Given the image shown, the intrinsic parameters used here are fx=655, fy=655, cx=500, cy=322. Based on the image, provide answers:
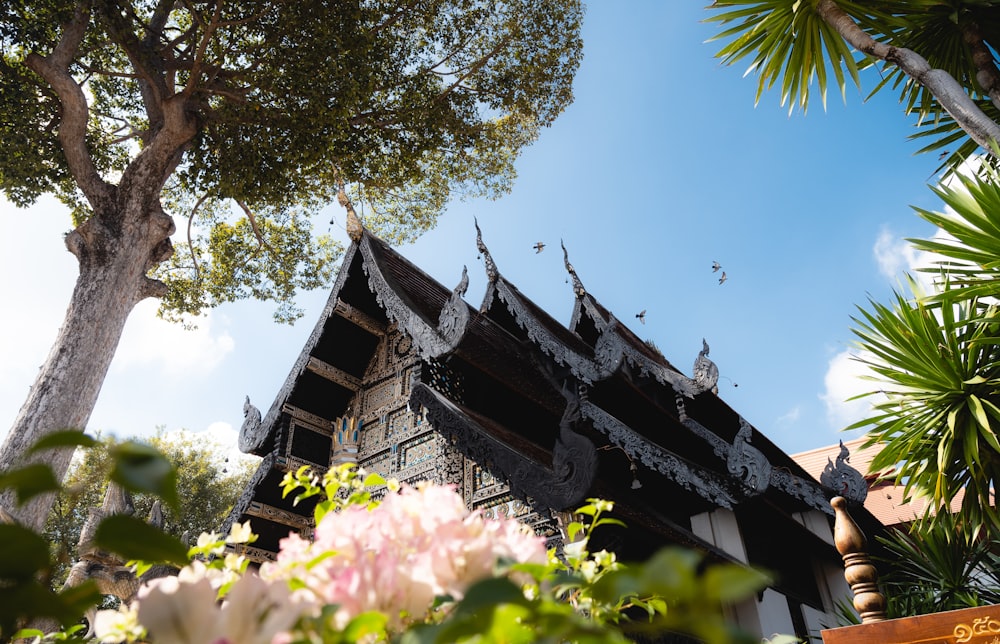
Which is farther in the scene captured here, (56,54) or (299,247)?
(299,247)

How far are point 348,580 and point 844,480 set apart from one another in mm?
6357

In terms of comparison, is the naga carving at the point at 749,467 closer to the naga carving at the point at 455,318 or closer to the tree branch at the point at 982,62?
the naga carving at the point at 455,318

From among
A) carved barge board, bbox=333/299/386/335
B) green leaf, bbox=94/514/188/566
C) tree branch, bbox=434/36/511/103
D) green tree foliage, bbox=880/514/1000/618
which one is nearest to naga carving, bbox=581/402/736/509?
green tree foliage, bbox=880/514/1000/618

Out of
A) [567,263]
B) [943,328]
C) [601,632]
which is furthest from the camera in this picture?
[567,263]

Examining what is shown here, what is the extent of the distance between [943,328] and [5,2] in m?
10.7

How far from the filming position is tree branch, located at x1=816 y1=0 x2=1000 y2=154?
4355 mm

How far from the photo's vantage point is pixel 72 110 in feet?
26.3

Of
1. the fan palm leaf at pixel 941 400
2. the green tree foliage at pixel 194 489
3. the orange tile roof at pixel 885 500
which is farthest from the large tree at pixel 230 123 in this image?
the green tree foliage at pixel 194 489

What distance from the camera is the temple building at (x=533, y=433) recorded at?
4660 millimetres

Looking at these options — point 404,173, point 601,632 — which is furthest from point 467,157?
point 601,632

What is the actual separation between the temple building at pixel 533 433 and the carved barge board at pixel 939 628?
1.76 m

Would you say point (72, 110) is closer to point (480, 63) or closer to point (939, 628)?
→ point (480, 63)

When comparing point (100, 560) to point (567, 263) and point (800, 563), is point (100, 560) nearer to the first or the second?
point (567, 263)

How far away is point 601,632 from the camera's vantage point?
0.43 m
